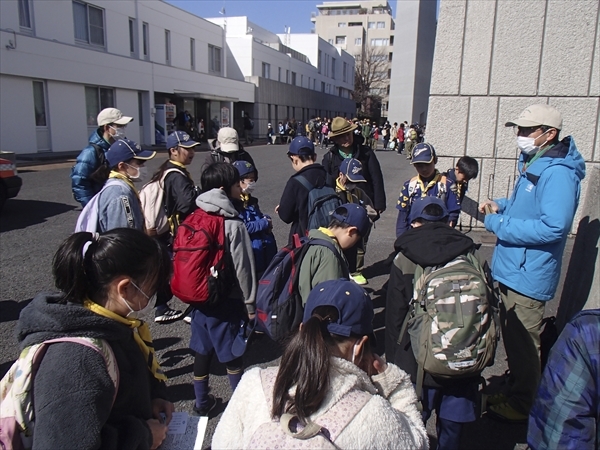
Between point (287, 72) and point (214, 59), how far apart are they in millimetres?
14490

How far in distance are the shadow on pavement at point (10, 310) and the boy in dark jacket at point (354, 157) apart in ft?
11.8

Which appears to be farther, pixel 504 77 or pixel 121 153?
pixel 504 77

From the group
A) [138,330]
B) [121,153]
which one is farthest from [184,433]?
[121,153]

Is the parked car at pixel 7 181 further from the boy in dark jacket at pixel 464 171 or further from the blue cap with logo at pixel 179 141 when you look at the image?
the boy in dark jacket at pixel 464 171

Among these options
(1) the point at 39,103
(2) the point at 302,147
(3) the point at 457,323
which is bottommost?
(3) the point at 457,323

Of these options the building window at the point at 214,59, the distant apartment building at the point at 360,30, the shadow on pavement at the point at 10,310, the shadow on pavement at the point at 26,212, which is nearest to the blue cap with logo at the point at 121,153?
the shadow on pavement at the point at 10,310

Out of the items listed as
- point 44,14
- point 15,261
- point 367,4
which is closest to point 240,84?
point 44,14

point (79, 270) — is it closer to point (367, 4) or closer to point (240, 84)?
point (240, 84)

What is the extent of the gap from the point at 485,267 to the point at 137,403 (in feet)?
6.01

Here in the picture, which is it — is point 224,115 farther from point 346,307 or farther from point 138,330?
point 346,307

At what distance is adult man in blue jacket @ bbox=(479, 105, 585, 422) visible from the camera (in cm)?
282

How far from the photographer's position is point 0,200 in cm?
895

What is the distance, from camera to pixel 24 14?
788 inches

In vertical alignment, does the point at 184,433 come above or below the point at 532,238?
below
